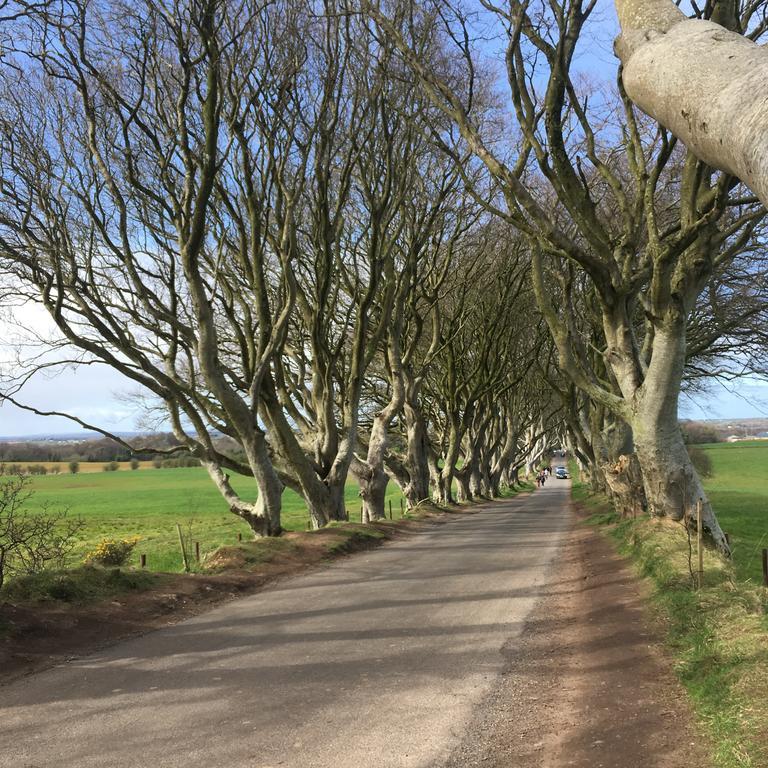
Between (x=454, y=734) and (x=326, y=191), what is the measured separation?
42.1 ft

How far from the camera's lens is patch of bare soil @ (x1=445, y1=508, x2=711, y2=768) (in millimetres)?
4348

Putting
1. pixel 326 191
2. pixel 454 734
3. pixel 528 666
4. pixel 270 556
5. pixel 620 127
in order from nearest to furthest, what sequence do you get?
pixel 454 734 → pixel 528 666 → pixel 270 556 → pixel 620 127 → pixel 326 191

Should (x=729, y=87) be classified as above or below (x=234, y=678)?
above

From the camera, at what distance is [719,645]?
5891 millimetres

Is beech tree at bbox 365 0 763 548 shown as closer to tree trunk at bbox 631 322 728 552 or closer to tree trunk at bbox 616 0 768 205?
tree trunk at bbox 631 322 728 552

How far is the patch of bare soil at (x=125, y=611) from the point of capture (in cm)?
642

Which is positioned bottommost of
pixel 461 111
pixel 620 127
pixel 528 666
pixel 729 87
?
pixel 528 666

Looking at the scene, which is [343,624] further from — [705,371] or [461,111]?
[705,371]

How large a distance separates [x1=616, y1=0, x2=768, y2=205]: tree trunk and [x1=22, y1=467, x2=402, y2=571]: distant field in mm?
7690

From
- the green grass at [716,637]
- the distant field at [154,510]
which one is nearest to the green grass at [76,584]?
the distant field at [154,510]

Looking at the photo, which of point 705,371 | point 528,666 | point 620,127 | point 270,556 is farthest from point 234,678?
point 705,371

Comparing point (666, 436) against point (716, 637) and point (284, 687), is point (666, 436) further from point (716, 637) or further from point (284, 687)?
point (284, 687)

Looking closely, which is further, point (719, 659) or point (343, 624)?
point (343, 624)

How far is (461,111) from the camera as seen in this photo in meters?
10.7
